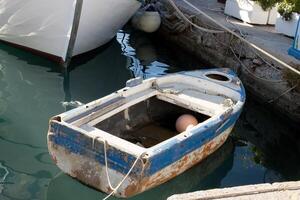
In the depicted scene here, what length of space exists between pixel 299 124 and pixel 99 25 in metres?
4.11

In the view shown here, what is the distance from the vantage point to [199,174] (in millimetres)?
5418

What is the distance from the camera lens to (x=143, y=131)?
573 centimetres

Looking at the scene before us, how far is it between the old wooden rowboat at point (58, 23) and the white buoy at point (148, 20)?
1498 mm

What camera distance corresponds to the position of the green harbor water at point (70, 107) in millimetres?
4910

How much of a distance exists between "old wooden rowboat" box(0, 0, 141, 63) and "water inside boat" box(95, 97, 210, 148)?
2.92m

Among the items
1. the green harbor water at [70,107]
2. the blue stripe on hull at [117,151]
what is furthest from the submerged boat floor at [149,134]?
the blue stripe on hull at [117,151]

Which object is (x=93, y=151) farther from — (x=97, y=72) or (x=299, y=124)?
(x=97, y=72)

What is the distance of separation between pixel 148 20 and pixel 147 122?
17.6 ft

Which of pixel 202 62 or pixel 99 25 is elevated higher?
pixel 99 25

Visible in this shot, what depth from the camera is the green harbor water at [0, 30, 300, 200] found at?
4910 millimetres

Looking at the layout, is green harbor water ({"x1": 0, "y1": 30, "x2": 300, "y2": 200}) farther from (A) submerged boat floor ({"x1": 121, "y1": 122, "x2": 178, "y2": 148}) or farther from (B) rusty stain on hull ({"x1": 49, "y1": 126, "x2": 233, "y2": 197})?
(A) submerged boat floor ({"x1": 121, "y1": 122, "x2": 178, "y2": 148})

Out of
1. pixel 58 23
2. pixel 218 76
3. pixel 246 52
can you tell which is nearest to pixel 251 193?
pixel 218 76

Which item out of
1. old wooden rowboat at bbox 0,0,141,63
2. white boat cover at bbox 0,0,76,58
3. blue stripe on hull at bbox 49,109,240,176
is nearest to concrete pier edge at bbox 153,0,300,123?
old wooden rowboat at bbox 0,0,141,63

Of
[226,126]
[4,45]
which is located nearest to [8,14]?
[4,45]
